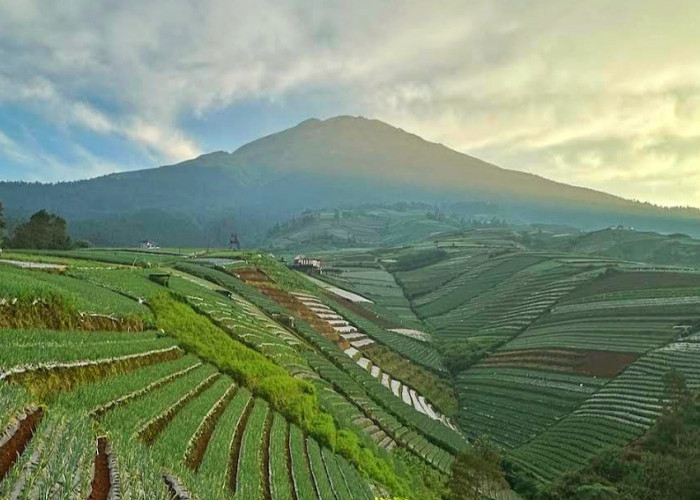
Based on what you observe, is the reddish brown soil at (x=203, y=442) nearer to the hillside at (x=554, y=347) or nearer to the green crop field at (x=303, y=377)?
the green crop field at (x=303, y=377)

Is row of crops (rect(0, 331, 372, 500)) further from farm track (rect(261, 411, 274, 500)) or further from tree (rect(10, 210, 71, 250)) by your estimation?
tree (rect(10, 210, 71, 250))

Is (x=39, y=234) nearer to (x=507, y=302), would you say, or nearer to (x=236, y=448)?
(x=236, y=448)

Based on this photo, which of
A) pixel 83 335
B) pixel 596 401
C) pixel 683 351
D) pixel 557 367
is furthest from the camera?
pixel 557 367

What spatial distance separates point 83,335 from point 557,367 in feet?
172

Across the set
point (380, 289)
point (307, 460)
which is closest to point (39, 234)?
point (380, 289)

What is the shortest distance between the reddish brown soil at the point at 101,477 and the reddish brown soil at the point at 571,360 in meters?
54.9

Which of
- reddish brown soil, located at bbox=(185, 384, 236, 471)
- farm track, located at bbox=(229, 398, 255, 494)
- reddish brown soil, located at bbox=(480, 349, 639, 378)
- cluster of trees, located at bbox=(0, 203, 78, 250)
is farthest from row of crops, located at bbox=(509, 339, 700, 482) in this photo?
cluster of trees, located at bbox=(0, 203, 78, 250)

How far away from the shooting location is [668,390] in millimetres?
A: 42531

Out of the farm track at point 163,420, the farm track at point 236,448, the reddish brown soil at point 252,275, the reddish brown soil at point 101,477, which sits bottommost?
the farm track at point 236,448

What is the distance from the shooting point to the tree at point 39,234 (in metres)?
75.3

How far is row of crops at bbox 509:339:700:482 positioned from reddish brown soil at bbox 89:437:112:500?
35.0 metres

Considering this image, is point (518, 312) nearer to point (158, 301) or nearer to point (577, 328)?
point (577, 328)

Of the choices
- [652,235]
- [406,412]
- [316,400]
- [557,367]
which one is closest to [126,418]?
[316,400]

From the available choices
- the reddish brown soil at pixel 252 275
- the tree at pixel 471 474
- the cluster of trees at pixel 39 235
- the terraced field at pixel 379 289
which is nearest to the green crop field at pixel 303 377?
the reddish brown soil at pixel 252 275
